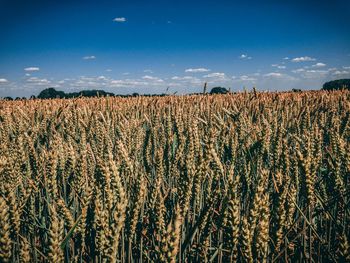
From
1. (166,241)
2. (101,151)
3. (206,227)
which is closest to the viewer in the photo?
(166,241)

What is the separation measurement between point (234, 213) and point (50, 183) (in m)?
1.05

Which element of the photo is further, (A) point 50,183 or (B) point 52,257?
(A) point 50,183

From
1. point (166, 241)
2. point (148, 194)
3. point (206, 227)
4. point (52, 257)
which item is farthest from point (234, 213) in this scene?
point (148, 194)

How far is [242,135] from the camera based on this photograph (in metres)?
2.33

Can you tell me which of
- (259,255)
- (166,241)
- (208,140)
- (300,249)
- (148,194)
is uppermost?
(208,140)

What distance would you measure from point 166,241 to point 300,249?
3.04 ft

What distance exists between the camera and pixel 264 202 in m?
0.90

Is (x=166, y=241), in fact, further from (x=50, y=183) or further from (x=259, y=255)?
(x=50, y=183)

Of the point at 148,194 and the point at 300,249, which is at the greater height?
the point at 148,194

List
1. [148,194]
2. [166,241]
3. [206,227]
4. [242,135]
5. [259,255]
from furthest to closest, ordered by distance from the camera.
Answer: [242,135] < [148,194] < [206,227] < [259,255] < [166,241]

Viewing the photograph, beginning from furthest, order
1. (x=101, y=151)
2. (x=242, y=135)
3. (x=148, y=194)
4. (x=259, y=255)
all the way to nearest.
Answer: (x=242, y=135), (x=101, y=151), (x=148, y=194), (x=259, y=255)

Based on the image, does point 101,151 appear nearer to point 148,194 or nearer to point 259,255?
point 148,194

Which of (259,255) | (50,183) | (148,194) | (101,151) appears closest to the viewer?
(259,255)

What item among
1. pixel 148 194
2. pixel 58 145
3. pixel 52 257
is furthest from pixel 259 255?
pixel 58 145
